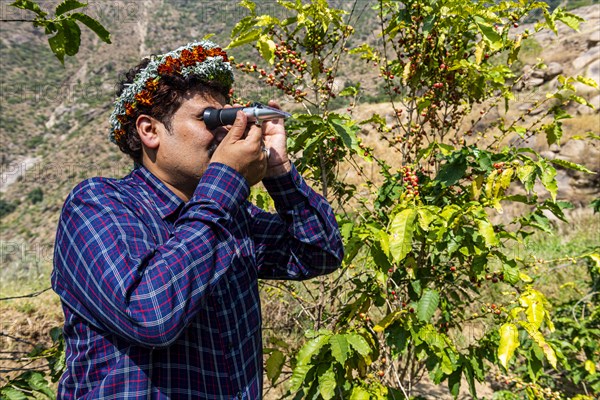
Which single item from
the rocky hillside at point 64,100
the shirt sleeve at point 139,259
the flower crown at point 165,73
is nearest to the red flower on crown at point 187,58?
A: the flower crown at point 165,73

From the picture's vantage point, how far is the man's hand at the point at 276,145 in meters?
1.15

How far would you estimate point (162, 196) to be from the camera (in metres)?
1.11

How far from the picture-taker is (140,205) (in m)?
1.02

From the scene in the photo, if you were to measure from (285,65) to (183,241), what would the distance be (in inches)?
48.1

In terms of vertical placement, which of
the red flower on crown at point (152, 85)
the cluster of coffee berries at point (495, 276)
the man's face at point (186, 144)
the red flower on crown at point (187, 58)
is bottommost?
the cluster of coffee berries at point (495, 276)

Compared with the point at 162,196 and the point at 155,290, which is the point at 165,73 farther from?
the point at 155,290

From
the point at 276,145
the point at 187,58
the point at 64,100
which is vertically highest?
the point at 187,58

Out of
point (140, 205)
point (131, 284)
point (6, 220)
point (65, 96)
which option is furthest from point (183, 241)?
point (65, 96)

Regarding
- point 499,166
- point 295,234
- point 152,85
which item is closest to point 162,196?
point 152,85

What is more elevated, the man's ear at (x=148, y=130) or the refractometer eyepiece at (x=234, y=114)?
the refractometer eyepiece at (x=234, y=114)

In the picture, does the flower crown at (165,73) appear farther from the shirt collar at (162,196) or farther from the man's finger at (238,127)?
the man's finger at (238,127)

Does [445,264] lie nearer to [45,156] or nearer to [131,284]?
[131,284]

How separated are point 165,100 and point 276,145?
30cm

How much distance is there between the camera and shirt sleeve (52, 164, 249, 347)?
81 centimetres
